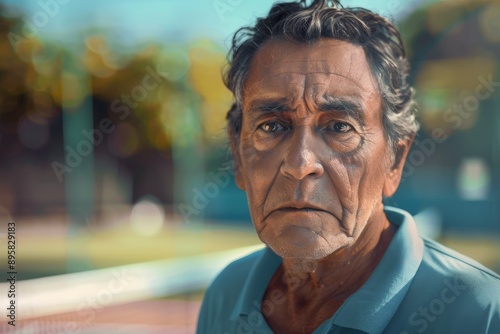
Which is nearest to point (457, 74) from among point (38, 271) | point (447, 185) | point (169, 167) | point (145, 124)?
point (447, 185)

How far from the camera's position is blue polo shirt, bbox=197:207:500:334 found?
47.3 inches

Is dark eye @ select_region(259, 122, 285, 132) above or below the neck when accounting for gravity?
above

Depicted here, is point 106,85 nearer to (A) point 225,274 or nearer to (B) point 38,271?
(B) point 38,271

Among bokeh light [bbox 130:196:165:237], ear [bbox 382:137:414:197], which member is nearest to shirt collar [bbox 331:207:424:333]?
ear [bbox 382:137:414:197]

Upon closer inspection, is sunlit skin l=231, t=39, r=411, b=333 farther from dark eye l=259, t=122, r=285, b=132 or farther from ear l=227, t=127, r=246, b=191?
ear l=227, t=127, r=246, b=191

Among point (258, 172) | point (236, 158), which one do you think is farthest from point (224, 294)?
point (258, 172)

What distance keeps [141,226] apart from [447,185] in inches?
443

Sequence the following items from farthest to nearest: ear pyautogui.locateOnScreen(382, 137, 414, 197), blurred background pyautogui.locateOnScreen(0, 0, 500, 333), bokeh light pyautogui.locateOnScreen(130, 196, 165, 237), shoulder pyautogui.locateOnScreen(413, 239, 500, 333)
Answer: bokeh light pyautogui.locateOnScreen(130, 196, 165, 237), blurred background pyautogui.locateOnScreen(0, 0, 500, 333), ear pyautogui.locateOnScreen(382, 137, 414, 197), shoulder pyautogui.locateOnScreen(413, 239, 500, 333)

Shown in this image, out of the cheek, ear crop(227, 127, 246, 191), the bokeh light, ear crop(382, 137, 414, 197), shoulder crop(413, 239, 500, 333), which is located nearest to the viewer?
shoulder crop(413, 239, 500, 333)

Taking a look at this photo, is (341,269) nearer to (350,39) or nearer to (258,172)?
(258,172)

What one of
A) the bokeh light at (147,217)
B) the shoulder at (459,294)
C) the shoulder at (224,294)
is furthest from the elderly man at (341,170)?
the bokeh light at (147,217)

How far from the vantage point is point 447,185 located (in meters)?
10.7

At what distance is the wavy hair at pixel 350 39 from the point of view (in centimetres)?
126

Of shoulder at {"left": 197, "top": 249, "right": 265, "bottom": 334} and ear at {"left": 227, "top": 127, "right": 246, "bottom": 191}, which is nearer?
ear at {"left": 227, "top": 127, "right": 246, "bottom": 191}
